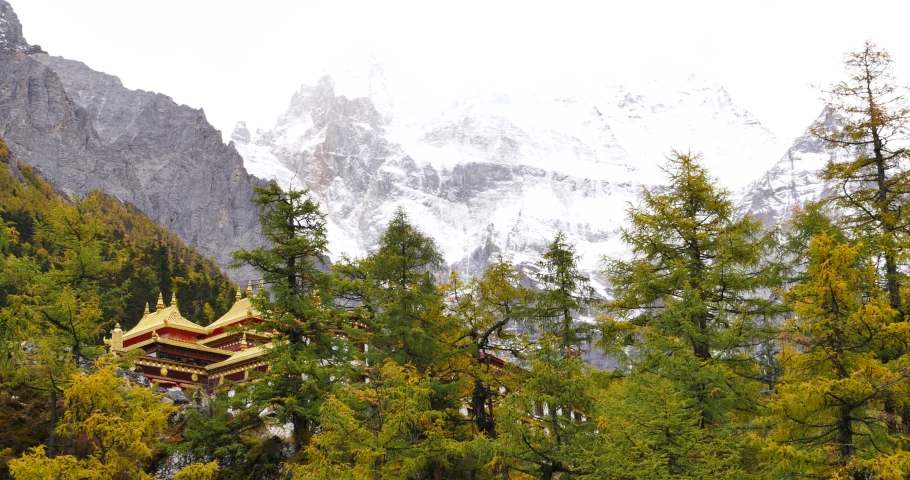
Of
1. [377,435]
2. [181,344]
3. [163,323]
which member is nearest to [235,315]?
[163,323]

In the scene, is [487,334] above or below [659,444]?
above

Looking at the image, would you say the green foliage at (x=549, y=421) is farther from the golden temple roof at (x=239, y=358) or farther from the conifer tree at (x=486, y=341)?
the golden temple roof at (x=239, y=358)

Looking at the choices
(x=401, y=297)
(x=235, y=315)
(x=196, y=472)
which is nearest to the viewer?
(x=196, y=472)

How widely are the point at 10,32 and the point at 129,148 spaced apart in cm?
3221

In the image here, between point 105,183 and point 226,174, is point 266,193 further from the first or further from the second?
point 226,174

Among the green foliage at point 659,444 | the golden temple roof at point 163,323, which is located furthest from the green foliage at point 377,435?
the golden temple roof at point 163,323

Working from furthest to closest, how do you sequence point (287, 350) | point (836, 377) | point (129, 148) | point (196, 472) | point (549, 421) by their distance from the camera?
point (129, 148) → point (287, 350) → point (549, 421) → point (196, 472) → point (836, 377)

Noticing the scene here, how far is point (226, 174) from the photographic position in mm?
178125

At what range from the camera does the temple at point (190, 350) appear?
3488 centimetres

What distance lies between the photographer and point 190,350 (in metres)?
36.7

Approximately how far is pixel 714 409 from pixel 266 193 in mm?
13847

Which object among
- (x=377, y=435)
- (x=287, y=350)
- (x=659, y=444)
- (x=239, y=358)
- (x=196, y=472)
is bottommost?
(x=196, y=472)

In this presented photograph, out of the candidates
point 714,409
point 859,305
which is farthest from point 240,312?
point 859,305

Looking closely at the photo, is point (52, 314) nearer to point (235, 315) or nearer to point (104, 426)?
point (104, 426)
